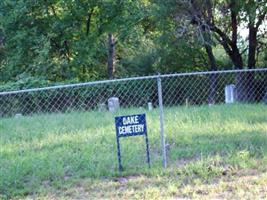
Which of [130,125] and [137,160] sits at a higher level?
[130,125]

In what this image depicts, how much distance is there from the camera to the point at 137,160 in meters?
6.94

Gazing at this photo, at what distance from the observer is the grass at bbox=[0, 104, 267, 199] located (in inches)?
222

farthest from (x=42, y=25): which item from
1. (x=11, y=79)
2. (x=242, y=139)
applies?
(x=242, y=139)

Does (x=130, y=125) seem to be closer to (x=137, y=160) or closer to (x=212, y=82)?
(x=137, y=160)

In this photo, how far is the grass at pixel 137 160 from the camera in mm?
5637

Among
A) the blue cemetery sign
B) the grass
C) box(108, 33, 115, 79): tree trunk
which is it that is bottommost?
the grass

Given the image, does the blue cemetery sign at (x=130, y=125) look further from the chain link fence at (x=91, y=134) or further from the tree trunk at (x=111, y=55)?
the tree trunk at (x=111, y=55)

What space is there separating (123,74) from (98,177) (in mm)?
16477

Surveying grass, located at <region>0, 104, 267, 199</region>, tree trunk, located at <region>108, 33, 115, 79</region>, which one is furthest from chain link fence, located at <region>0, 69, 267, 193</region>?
tree trunk, located at <region>108, 33, 115, 79</region>

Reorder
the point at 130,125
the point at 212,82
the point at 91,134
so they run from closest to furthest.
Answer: the point at 130,125 < the point at 91,134 < the point at 212,82

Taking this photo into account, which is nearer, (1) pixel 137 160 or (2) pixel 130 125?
(2) pixel 130 125

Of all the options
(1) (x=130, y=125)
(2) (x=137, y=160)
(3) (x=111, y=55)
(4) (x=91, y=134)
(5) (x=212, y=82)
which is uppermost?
(3) (x=111, y=55)

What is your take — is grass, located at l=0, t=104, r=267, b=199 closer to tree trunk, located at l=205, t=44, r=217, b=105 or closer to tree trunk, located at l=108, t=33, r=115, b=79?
tree trunk, located at l=205, t=44, r=217, b=105

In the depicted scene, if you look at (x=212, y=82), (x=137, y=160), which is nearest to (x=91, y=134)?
(x=137, y=160)
